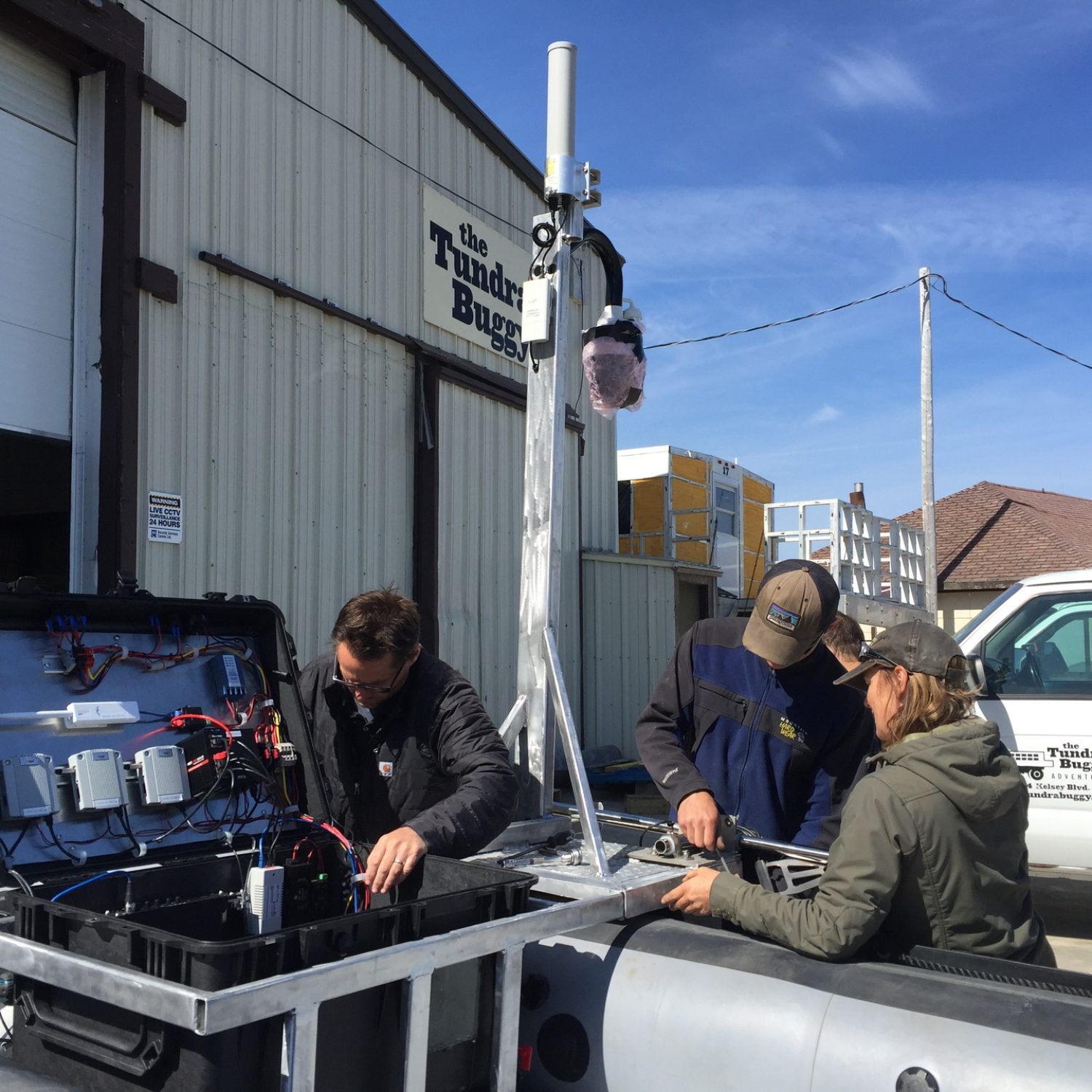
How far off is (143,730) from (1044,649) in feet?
16.3

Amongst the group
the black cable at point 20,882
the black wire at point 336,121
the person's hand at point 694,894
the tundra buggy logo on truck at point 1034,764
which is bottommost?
the tundra buggy logo on truck at point 1034,764

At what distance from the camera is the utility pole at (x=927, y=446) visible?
1614 cm

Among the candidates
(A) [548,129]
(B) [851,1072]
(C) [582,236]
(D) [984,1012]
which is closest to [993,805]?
(D) [984,1012]

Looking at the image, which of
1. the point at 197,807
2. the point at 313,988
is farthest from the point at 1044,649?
the point at 313,988

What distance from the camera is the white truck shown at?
5.64 metres

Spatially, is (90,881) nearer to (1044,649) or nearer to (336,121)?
(1044,649)

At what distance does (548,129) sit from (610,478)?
28.7ft

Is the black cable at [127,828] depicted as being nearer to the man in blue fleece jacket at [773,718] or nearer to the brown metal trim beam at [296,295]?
the man in blue fleece jacket at [773,718]

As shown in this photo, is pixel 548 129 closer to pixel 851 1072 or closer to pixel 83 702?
pixel 83 702

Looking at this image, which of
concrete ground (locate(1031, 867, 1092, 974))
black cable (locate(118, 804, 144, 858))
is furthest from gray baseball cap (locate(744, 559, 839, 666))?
concrete ground (locate(1031, 867, 1092, 974))

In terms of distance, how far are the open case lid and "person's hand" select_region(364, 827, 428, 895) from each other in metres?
0.53

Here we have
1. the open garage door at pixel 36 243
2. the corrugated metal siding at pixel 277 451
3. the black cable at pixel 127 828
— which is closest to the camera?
the black cable at pixel 127 828

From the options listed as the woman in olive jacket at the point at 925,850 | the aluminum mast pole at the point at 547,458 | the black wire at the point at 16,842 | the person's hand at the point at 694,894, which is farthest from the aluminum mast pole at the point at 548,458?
the black wire at the point at 16,842

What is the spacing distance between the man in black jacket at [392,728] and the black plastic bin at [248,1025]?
0.74 metres
